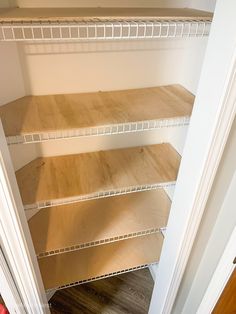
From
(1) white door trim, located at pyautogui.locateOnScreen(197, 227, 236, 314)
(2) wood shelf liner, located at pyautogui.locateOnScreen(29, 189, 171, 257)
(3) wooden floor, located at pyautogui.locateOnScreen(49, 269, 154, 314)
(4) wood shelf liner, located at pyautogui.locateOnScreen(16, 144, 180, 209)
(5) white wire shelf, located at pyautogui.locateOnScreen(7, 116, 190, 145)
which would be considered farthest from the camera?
(3) wooden floor, located at pyautogui.locateOnScreen(49, 269, 154, 314)

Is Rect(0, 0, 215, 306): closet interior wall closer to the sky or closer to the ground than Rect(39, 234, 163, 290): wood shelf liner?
closer to the sky

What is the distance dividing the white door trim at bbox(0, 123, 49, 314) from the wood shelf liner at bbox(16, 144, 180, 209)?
187 millimetres

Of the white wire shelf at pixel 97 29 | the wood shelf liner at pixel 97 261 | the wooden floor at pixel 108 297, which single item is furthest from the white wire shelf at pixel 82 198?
the wooden floor at pixel 108 297

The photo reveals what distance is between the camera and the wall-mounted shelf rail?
2.16 feet

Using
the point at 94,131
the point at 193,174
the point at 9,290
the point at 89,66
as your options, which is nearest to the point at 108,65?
the point at 89,66

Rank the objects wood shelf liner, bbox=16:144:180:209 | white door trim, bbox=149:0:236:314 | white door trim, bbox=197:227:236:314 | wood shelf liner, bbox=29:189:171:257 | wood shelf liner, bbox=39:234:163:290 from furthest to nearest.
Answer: wood shelf liner, bbox=39:234:163:290 < wood shelf liner, bbox=29:189:171:257 < wood shelf liner, bbox=16:144:180:209 < white door trim, bbox=197:227:236:314 < white door trim, bbox=149:0:236:314

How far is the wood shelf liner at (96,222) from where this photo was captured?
124 centimetres

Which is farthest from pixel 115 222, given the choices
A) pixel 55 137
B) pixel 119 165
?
pixel 55 137

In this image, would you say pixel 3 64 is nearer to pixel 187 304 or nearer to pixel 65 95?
pixel 65 95

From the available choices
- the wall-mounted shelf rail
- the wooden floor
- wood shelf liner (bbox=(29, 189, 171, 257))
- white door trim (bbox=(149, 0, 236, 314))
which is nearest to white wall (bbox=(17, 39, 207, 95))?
the wall-mounted shelf rail

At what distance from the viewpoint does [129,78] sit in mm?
1173

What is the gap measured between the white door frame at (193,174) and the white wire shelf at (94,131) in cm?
13

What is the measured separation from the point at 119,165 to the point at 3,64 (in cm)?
66

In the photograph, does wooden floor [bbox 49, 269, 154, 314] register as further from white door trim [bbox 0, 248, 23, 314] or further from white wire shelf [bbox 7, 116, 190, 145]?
white wire shelf [bbox 7, 116, 190, 145]
